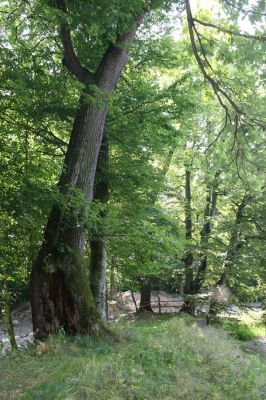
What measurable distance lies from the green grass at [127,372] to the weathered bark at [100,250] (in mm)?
1885

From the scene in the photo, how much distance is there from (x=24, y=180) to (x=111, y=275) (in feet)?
23.8

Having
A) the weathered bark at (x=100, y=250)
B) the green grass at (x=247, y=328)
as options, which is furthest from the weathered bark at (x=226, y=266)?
the weathered bark at (x=100, y=250)

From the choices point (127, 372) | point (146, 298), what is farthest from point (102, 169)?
point (146, 298)

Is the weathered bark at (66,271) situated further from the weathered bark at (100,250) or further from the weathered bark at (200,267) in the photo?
the weathered bark at (200,267)

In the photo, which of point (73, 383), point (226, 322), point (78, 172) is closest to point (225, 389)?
point (73, 383)

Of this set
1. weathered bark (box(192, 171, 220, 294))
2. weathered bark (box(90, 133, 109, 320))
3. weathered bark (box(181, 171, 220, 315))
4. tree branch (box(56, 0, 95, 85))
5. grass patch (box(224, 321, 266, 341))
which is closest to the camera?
tree branch (box(56, 0, 95, 85))

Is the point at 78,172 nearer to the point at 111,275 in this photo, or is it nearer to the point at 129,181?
the point at 129,181

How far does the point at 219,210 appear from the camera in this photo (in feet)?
60.8

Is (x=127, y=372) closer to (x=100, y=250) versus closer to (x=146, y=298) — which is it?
(x=100, y=250)

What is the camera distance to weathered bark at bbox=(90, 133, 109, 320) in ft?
26.5

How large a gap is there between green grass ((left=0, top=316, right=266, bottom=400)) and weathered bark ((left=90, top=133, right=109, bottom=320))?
188 cm

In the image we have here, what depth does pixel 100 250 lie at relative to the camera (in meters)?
8.45

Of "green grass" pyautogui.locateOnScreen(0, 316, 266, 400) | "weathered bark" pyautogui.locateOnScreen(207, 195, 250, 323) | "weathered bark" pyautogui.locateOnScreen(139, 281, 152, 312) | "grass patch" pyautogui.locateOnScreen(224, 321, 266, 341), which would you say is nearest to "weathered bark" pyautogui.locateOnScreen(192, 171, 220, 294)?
"weathered bark" pyautogui.locateOnScreen(207, 195, 250, 323)

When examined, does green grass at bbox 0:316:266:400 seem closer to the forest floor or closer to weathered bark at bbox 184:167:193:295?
the forest floor
